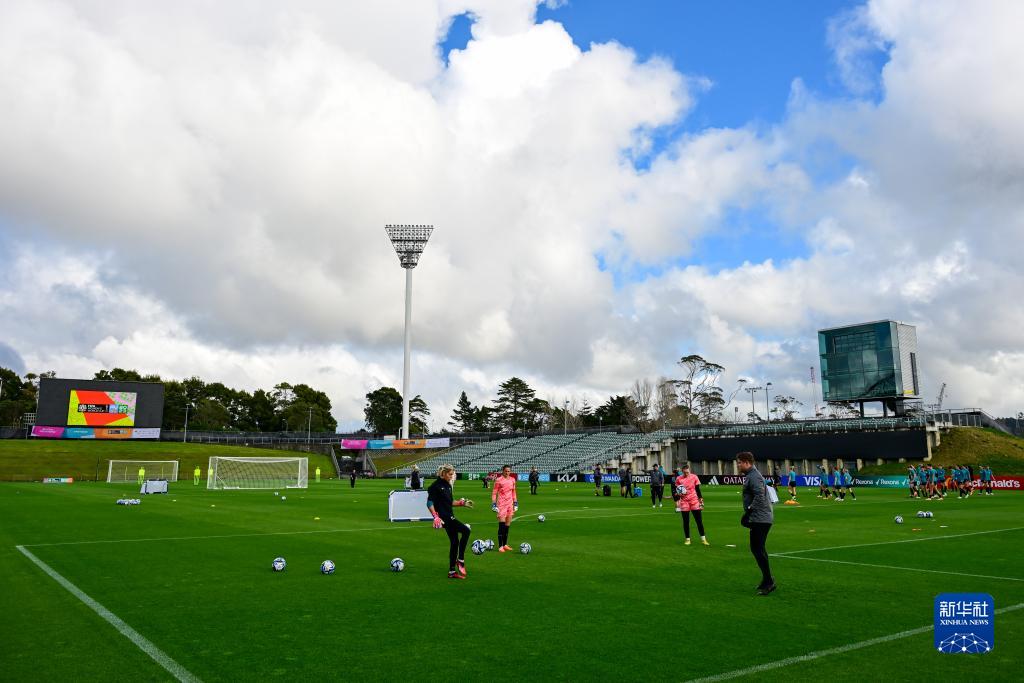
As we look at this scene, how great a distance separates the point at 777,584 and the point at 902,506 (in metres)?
22.5

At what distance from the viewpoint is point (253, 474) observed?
59.8 metres

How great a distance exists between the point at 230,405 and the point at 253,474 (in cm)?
10086

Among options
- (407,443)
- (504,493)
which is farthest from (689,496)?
(407,443)

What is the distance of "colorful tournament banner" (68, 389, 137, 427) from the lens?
268 ft

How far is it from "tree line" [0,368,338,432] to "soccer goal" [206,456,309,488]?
3038 inches

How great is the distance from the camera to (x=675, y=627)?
8.34 m

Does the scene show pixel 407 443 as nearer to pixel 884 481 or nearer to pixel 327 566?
pixel 884 481

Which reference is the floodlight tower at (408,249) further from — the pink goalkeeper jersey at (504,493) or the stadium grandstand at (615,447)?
the pink goalkeeper jersey at (504,493)

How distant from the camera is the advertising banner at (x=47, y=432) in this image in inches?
3191

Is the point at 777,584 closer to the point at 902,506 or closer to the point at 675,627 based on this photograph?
the point at 675,627

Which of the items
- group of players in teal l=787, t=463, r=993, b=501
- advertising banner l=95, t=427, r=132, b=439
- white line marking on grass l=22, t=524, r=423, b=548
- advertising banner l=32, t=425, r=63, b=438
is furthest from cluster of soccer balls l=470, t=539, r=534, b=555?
advertising banner l=32, t=425, r=63, b=438

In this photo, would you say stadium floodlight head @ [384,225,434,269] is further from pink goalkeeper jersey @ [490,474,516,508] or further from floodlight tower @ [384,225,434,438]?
pink goalkeeper jersey @ [490,474,516,508]

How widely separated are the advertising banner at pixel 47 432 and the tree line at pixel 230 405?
55.2 m

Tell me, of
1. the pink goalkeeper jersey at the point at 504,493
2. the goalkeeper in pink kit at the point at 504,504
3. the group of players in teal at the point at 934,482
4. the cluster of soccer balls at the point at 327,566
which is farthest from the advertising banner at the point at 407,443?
the cluster of soccer balls at the point at 327,566
